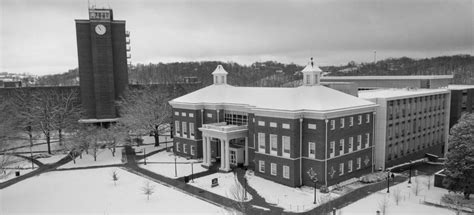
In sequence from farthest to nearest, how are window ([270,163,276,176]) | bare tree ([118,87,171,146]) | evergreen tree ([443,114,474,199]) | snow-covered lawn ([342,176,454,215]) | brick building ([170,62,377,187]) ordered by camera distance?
bare tree ([118,87,171,146]), window ([270,163,276,176]), brick building ([170,62,377,187]), evergreen tree ([443,114,474,199]), snow-covered lawn ([342,176,454,215])

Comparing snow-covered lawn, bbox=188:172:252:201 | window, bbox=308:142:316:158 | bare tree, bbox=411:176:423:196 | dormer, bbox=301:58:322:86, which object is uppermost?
dormer, bbox=301:58:322:86

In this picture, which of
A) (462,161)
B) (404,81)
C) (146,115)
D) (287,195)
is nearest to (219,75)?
(146,115)

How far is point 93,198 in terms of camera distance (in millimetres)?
33938

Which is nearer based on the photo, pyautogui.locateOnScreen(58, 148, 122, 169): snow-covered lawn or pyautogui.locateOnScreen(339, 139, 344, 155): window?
pyautogui.locateOnScreen(339, 139, 344, 155): window

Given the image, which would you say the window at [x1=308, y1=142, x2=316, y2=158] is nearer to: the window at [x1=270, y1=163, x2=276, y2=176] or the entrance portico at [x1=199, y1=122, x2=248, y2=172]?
the window at [x1=270, y1=163, x2=276, y2=176]

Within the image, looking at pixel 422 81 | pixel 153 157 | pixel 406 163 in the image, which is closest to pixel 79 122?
pixel 153 157

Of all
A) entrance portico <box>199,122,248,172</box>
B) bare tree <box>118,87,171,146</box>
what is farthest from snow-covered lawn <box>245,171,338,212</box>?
bare tree <box>118,87,171,146</box>

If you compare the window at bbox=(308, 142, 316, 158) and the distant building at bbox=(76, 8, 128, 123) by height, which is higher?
the distant building at bbox=(76, 8, 128, 123)

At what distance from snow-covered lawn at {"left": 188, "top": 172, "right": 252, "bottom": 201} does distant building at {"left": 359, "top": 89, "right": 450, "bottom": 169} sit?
1863 centimetres

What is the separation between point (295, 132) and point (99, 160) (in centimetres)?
3051

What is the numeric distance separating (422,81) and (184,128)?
127 feet

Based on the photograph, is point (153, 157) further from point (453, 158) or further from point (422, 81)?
point (422, 81)

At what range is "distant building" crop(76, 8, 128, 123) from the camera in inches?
2630

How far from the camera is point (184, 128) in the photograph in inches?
2028
